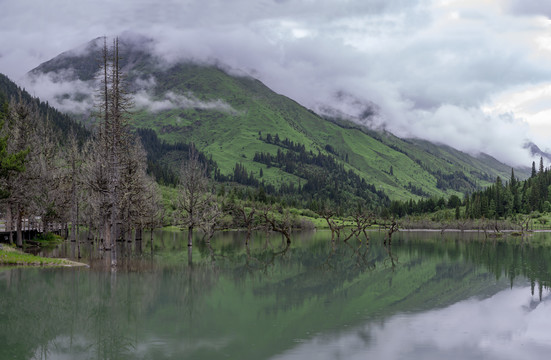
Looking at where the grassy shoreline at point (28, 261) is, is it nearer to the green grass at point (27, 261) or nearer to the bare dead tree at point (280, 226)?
the green grass at point (27, 261)

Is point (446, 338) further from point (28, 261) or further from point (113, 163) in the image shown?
point (28, 261)

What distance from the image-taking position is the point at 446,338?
Answer: 22406mm

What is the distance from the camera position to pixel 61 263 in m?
46.9

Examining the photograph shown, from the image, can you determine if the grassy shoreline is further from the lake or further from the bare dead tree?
the bare dead tree

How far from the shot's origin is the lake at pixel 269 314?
66.4 feet

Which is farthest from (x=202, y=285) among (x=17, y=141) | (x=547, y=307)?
(x=17, y=141)

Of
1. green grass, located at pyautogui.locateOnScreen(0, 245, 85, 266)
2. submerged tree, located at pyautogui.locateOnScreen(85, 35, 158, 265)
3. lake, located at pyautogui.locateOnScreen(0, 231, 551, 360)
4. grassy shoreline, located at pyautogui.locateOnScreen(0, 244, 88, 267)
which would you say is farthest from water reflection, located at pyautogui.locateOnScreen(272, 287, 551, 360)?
green grass, located at pyautogui.locateOnScreen(0, 245, 85, 266)

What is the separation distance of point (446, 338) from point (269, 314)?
953cm

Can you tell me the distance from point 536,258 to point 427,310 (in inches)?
1813

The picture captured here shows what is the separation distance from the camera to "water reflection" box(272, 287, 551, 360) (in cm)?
1978

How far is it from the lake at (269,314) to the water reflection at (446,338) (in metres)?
0.06

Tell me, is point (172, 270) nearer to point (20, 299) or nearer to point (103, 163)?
point (20, 299)

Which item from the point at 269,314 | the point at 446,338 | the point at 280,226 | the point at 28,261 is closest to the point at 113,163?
the point at 28,261

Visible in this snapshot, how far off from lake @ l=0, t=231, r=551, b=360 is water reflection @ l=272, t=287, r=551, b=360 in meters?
0.06
